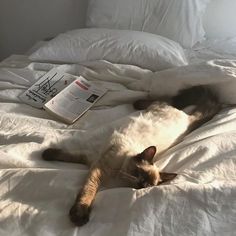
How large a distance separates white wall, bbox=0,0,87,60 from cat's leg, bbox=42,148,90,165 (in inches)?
62.2

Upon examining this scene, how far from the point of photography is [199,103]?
1667mm

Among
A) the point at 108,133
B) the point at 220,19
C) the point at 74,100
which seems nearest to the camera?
the point at 108,133

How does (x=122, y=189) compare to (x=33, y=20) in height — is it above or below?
above

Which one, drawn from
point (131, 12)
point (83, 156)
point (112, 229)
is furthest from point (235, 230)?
point (131, 12)

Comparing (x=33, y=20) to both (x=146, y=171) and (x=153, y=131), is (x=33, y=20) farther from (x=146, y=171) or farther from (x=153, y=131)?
(x=146, y=171)

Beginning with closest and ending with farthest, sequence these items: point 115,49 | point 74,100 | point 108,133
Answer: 1. point 108,133
2. point 74,100
3. point 115,49

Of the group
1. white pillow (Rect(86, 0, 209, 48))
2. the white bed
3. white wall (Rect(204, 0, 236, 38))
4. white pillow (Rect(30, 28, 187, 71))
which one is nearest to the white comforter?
the white bed

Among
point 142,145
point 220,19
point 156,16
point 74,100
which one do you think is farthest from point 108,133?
point 220,19

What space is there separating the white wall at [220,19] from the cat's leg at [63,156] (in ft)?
5.18

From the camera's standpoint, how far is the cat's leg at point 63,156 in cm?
140

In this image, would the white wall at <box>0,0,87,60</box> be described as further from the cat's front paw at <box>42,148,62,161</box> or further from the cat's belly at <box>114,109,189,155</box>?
the cat's front paw at <box>42,148,62,161</box>

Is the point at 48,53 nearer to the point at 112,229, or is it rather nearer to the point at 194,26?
the point at 194,26

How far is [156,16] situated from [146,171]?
1419 mm

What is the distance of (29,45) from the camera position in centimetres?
301
